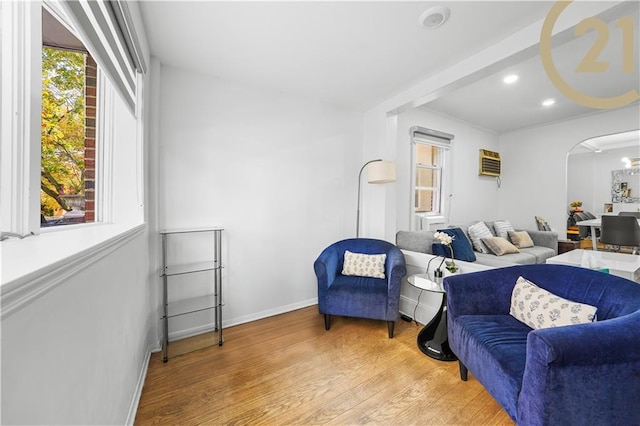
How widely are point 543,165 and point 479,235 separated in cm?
207

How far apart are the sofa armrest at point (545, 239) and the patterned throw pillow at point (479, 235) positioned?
101 centimetres

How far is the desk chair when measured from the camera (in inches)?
126

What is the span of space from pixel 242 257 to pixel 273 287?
1.68 ft

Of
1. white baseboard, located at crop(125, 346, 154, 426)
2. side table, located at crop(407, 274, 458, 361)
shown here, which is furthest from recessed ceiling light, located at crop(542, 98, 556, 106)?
white baseboard, located at crop(125, 346, 154, 426)

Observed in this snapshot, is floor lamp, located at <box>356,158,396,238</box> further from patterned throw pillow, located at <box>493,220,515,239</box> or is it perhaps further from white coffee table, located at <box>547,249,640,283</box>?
patterned throw pillow, located at <box>493,220,515,239</box>

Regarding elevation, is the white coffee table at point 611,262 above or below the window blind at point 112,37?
below

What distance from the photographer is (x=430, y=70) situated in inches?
93.7

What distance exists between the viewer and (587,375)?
1.07 m

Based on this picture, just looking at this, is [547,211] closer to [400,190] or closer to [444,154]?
[444,154]

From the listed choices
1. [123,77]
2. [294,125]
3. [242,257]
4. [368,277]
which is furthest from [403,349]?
[123,77]

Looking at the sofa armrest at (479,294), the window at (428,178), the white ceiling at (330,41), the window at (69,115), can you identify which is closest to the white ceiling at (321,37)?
the white ceiling at (330,41)

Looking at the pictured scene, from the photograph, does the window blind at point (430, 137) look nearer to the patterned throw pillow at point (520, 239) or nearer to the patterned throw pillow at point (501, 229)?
the patterned throw pillow at point (501, 229)

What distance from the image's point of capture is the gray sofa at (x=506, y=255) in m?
2.95

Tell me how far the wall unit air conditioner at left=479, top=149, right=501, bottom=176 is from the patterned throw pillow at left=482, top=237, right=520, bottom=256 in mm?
1538
